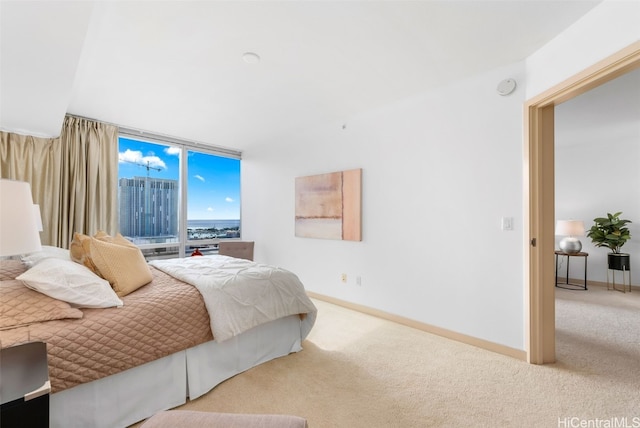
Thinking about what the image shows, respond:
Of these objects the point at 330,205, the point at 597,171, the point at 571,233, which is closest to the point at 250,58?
the point at 330,205

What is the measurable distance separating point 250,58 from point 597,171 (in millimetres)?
5852

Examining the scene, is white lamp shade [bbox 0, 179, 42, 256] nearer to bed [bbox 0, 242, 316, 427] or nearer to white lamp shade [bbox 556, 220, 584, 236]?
bed [bbox 0, 242, 316, 427]

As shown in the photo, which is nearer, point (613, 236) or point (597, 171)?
point (613, 236)

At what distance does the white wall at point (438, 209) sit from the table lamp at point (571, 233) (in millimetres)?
3334

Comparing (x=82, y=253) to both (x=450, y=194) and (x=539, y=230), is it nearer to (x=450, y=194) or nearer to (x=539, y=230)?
(x=450, y=194)

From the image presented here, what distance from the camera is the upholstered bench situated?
0.99m

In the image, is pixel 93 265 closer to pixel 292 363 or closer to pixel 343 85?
pixel 292 363

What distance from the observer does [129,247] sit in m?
2.08

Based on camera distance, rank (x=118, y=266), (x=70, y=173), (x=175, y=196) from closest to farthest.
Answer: (x=118, y=266), (x=70, y=173), (x=175, y=196)

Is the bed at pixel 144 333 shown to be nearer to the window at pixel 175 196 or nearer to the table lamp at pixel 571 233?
the window at pixel 175 196

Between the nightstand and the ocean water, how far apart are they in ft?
12.3

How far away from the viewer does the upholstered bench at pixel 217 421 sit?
987 mm

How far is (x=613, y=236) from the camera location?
4.36 metres

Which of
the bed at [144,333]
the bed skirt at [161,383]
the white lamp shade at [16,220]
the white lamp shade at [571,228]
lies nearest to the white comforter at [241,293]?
the bed at [144,333]
